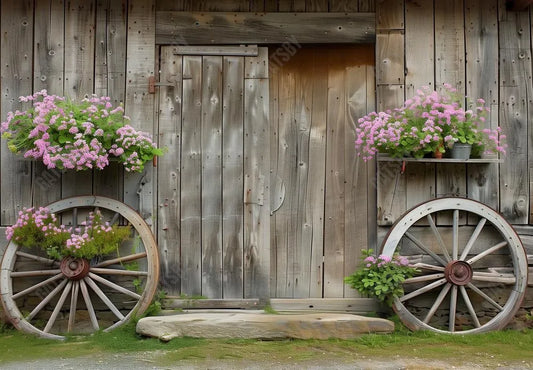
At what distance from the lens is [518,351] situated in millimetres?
4320

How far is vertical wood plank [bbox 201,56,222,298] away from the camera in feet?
16.2

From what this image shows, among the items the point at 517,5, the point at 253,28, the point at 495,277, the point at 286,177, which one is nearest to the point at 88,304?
the point at 286,177

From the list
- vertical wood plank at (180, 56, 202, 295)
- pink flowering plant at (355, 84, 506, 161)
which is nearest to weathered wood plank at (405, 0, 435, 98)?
pink flowering plant at (355, 84, 506, 161)

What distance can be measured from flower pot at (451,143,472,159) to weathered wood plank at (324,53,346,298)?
0.94 meters

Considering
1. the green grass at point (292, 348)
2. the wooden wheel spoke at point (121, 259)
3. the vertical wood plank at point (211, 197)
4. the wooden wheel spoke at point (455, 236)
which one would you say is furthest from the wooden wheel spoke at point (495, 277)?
the wooden wheel spoke at point (121, 259)

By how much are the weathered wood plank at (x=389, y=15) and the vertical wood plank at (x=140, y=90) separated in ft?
6.34

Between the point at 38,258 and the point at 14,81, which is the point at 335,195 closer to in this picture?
the point at 38,258

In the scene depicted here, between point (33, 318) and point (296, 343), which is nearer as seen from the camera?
point (296, 343)

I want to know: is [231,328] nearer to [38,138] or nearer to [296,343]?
[296,343]

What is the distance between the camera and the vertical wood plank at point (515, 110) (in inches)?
196

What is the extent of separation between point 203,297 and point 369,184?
172cm

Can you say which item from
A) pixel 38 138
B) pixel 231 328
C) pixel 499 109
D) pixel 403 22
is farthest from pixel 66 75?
pixel 499 109

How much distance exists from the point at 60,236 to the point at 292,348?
6.50 feet

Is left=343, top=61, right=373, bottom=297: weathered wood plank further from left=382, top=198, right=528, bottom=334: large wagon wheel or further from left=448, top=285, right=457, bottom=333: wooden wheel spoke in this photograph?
left=448, top=285, right=457, bottom=333: wooden wheel spoke
